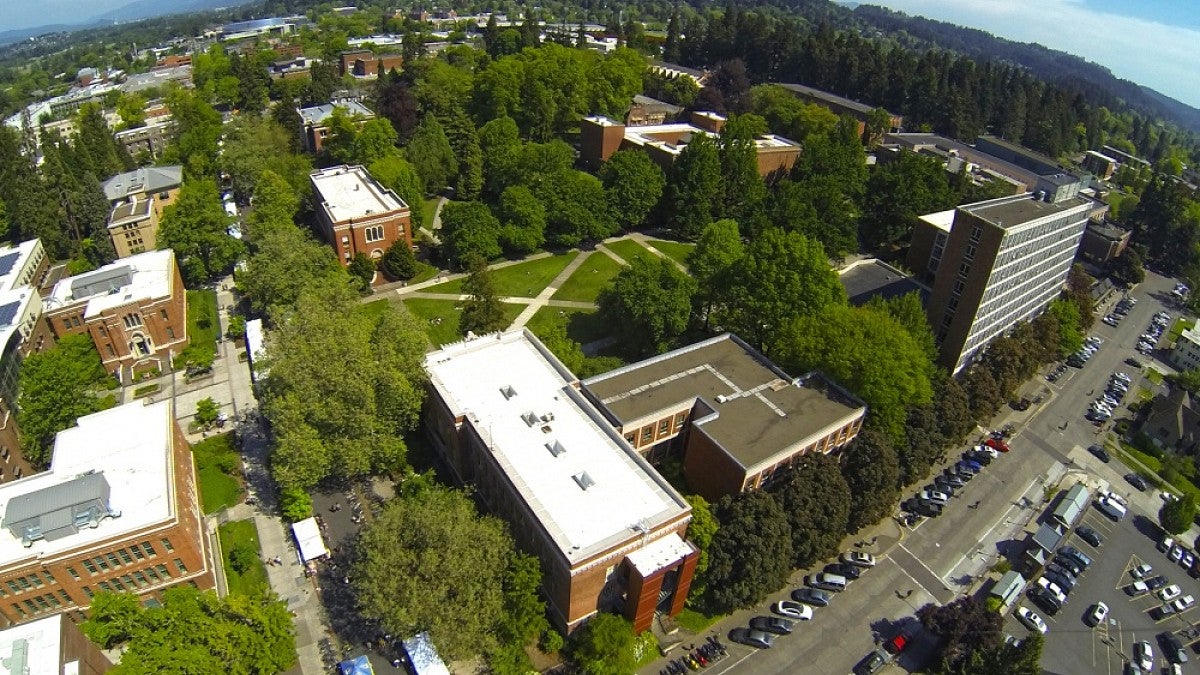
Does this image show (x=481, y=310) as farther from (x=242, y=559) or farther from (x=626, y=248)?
(x=626, y=248)

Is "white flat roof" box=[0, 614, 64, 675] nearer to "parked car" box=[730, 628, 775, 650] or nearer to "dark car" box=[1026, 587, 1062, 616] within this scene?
"parked car" box=[730, 628, 775, 650]

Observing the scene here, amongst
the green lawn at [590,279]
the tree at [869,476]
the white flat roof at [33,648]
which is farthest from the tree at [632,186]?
the white flat roof at [33,648]

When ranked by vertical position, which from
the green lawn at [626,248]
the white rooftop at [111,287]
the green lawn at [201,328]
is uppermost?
the white rooftop at [111,287]

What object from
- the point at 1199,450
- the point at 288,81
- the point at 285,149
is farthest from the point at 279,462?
the point at 288,81

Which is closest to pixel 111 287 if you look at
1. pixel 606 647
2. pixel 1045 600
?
pixel 606 647

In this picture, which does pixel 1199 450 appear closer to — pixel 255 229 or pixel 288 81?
pixel 255 229

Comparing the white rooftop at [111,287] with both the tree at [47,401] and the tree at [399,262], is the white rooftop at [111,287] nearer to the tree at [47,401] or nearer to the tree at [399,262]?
the tree at [47,401]

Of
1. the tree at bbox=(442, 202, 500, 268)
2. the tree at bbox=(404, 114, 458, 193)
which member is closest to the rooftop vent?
the tree at bbox=(442, 202, 500, 268)

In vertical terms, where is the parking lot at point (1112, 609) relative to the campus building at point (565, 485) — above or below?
below
